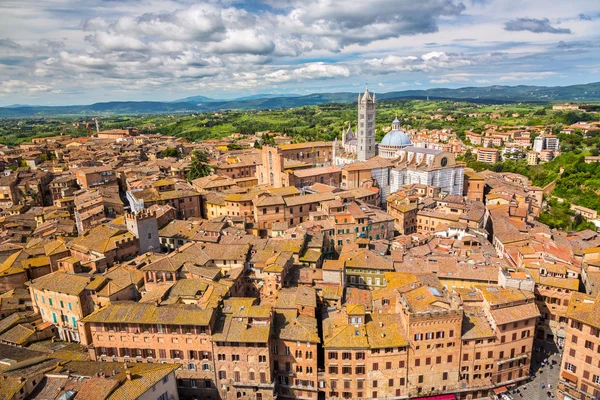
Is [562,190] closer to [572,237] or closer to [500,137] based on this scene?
[572,237]

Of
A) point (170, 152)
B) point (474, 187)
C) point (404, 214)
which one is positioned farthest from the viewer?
point (170, 152)

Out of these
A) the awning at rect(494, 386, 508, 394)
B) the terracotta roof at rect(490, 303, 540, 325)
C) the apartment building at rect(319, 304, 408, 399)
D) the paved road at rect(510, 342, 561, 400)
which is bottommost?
the paved road at rect(510, 342, 561, 400)

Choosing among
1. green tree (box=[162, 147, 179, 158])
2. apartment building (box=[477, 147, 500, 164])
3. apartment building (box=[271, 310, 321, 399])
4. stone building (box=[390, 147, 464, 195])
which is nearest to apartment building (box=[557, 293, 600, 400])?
apartment building (box=[271, 310, 321, 399])

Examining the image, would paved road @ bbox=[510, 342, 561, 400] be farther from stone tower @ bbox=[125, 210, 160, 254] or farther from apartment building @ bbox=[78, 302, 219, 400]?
stone tower @ bbox=[125, 210, 160, 254]

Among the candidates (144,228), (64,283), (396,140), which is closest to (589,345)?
(144,228)

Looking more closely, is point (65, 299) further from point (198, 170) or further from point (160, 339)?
point (198, 170)

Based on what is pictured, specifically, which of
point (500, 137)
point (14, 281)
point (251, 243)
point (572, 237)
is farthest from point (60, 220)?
point (500, 137)
